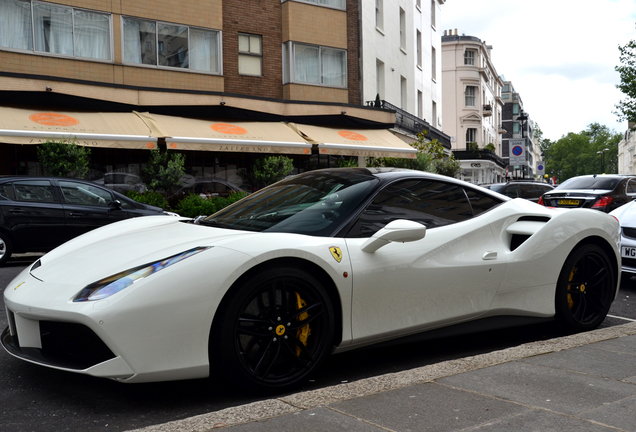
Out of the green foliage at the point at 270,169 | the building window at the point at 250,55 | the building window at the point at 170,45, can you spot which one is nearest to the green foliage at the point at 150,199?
the green foliage at the point at 270,169

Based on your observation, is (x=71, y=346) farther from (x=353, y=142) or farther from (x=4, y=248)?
(x=353, y=142)

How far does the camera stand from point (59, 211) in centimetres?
1035

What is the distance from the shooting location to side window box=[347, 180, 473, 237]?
401cm

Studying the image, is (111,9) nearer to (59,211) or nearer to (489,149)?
(59,211)

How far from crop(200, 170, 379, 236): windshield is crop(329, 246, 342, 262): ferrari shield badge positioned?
15cm

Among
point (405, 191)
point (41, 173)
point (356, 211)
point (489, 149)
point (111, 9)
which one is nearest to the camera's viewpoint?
point (356, 211)

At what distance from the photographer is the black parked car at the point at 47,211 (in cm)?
998

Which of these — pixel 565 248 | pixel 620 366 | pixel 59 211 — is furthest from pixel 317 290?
pixel 59 211

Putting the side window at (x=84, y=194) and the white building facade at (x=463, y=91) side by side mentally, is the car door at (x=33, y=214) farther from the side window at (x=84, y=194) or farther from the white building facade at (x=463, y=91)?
the white building facade at (x=463, y=91)

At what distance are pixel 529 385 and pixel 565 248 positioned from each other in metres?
1.86

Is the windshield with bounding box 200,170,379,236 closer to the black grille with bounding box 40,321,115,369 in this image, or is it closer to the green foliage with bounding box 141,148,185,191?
the black grille with bounding box 40,321,115,369

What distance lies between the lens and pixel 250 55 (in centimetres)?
2183

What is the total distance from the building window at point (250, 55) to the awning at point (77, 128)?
5111mm

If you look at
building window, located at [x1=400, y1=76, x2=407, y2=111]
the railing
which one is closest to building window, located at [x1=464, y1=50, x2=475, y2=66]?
the railing
